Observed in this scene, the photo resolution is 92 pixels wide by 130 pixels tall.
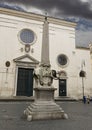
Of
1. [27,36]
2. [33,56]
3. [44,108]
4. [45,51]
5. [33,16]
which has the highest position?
[33,16]

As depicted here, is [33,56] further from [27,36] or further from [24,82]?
[24,82]

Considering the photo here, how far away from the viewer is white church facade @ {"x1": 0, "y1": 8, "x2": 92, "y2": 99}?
2288 cm

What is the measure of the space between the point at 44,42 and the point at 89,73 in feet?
63.4

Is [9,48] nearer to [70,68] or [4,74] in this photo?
[4,74]

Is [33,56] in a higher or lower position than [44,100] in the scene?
higher

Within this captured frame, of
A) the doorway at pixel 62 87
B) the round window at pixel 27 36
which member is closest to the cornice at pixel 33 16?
the round window at pixel 27 36

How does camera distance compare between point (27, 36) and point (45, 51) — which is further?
point (27, 36)

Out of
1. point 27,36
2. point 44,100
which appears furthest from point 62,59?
point 44,100

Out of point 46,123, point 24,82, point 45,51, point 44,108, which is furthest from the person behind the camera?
point 24,82

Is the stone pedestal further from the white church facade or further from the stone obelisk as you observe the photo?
the white church facade

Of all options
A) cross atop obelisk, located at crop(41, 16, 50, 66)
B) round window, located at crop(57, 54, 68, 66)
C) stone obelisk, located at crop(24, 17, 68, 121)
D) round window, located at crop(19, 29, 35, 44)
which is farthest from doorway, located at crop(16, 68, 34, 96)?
stone obelisk, located at crop(24, 17, 68, 121)

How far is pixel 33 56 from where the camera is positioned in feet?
80.1

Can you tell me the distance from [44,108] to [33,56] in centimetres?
1694

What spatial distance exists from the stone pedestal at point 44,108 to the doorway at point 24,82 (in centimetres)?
1492
